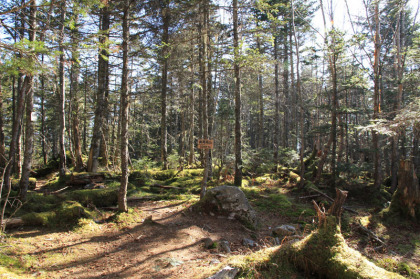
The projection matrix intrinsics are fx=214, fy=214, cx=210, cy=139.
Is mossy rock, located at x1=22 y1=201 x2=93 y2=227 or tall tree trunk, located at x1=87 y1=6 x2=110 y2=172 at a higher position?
tall tree trunk, located at x1=87 y1=6 x2=110 y2=172

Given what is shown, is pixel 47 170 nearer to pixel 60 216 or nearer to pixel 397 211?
pixel 60 216

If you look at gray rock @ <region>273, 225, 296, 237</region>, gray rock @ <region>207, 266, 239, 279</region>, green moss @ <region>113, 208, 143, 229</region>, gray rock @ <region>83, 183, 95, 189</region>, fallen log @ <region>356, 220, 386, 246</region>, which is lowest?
fallen log @ <region>356, 220, 386, 246</region>

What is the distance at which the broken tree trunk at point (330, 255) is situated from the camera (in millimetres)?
2834

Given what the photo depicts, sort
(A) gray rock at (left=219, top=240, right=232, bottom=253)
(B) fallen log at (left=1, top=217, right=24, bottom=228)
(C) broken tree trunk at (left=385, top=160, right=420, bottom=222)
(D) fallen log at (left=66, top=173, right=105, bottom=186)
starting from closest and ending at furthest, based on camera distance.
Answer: (B) fallen log at (left=1, top=217, right=24, bottom=228) < (A) gray rock at (left=219, top=240, right=232, bottom=253) < (C) broken tree trunk at (left=385, top=160, right=420, bottom=222) < (D) fallen log at (left=66, top=173, right=105, bottom=186)

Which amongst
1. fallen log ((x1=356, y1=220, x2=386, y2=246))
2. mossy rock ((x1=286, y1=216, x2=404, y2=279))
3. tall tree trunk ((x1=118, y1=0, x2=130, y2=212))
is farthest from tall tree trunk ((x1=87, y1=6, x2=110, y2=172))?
fallen log ((x1=356, y1=220, x2=386, y2=246))

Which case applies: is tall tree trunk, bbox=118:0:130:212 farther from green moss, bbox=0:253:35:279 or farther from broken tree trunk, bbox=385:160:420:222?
broken tree trunk, bbox=385:160:420:222

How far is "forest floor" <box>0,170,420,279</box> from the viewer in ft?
13.5

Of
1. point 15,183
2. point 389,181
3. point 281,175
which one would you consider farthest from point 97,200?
point 389,181

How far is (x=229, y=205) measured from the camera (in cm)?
773

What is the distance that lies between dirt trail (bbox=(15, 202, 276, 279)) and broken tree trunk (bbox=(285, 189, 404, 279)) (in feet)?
5.95

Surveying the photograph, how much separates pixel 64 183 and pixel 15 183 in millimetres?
1802

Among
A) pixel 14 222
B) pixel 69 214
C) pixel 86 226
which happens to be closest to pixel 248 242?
pixel 86 226

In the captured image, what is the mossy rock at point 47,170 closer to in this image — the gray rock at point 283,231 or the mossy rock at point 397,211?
the gray rock at point 283,231

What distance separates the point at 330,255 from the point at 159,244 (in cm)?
411
